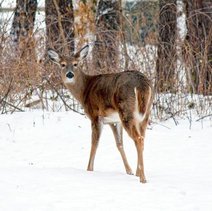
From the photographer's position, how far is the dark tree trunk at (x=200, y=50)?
13447mm

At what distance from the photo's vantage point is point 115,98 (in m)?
8.33

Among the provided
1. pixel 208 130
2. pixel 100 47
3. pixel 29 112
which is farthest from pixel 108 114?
pixel 100 47

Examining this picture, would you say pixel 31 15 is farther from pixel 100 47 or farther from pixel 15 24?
pixel 100 47

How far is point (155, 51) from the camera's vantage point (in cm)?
1375

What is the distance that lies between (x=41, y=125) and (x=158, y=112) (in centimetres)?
215

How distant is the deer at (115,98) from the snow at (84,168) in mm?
489

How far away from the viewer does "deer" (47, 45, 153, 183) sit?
8117 mm

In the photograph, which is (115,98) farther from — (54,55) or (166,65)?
(166,65)

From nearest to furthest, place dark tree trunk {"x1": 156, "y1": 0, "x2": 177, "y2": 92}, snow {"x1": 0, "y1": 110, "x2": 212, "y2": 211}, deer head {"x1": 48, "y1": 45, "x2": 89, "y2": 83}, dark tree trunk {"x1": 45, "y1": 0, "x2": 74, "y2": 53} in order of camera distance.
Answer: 1. snow {"x1": 0, "y1": 110, "x2": 212, "y2": 211}
2. deer head {"x1": 48, "y1": 45, "x2": 89, "y2": 83}
3. dark tree trunk {"x1": 156, "y1": 0, "x2": 177, "y2": 92}
4. dark tree trunk {"x1": 45, "y1": 0, "x2": 74, "y2": 53}

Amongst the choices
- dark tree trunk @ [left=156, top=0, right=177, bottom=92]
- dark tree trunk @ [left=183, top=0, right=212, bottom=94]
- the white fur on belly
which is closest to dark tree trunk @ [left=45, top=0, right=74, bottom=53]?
dark tree trunk @ [left=156, top=0, right=177, bottom=92]

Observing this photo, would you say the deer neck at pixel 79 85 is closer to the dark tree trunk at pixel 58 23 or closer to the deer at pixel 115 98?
the deer at pixel 115 98

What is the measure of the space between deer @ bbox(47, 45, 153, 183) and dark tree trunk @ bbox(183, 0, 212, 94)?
4.12 meters

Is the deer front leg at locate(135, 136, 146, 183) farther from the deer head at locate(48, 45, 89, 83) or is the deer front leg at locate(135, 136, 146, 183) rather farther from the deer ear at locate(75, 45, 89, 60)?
the deer ear at locate(75, 45, 89, 60)

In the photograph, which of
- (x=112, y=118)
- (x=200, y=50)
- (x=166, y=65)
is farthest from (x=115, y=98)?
(x=200, y=50)
